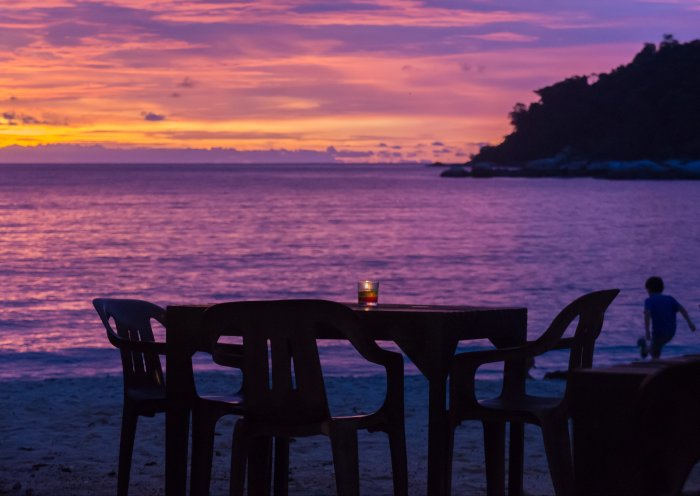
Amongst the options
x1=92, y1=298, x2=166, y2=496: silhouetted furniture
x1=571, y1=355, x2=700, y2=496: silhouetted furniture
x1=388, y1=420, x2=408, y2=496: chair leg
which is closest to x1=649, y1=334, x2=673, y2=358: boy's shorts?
x1=92, y1=298, x2=166, y2=496: silhouetted furniture

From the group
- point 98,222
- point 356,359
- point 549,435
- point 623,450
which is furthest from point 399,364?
point 98,222

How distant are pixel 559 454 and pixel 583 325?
491mm

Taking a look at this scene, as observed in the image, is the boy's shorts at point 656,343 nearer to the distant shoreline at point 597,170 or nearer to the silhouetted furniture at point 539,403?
the silhouetted furniture at point 539,403

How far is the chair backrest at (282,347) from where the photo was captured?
3.67 metres

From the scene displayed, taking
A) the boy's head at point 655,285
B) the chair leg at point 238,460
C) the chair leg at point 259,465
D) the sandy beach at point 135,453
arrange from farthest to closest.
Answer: the boy's head at point 655,285 → the sandy beach at point 135,453 → the chair leg at point 259,465 → the chair leg at point 238,460

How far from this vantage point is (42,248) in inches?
1517

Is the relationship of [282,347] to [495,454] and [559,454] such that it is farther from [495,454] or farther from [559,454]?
[495,454]

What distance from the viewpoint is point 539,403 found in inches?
174

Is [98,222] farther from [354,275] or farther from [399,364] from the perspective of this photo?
[399,364]

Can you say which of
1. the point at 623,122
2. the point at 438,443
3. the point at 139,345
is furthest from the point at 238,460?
the point at 623,122

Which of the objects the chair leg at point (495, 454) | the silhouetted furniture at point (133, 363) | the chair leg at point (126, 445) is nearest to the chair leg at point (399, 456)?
the chair leg at point (495, 454)

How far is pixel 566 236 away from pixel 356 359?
33536 mm

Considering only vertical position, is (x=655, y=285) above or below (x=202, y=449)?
below

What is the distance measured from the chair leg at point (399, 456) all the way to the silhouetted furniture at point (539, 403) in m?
0.22
